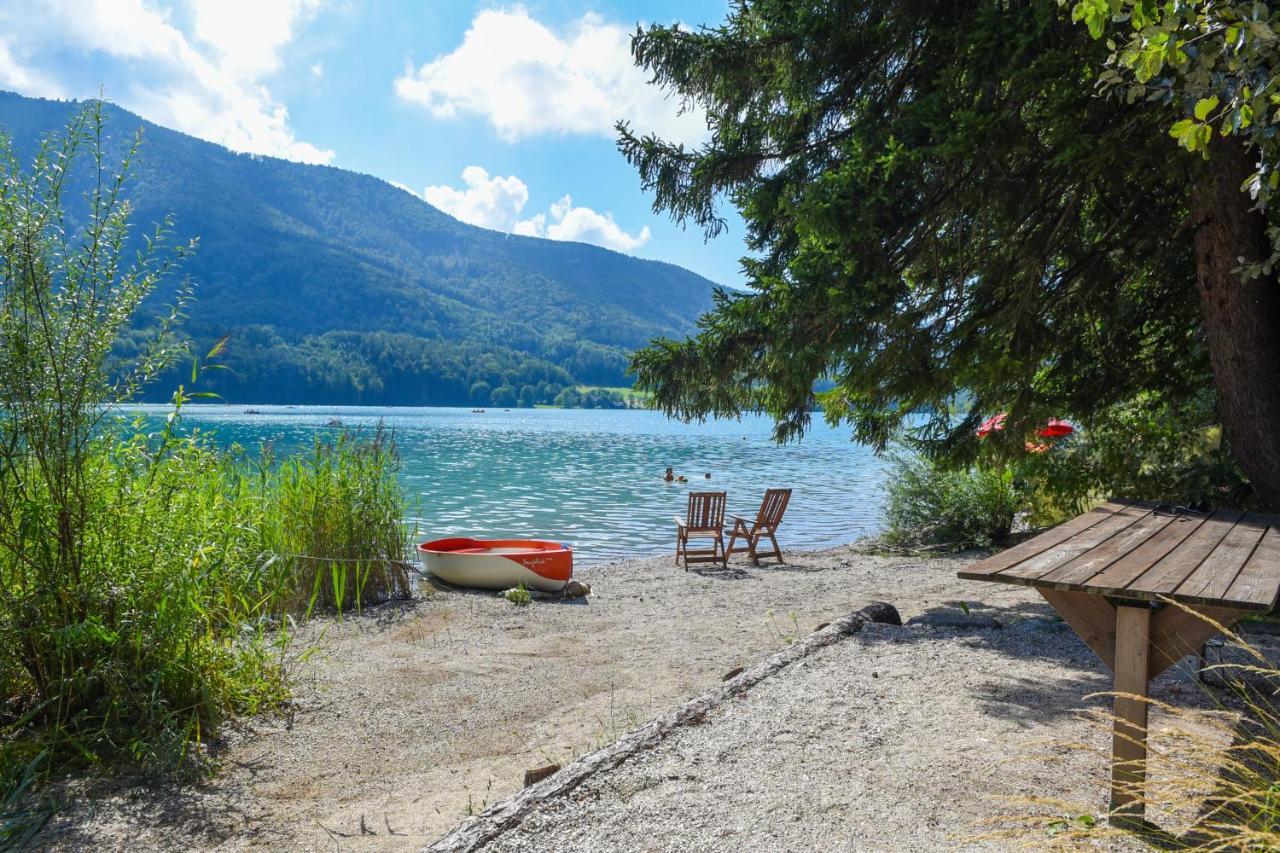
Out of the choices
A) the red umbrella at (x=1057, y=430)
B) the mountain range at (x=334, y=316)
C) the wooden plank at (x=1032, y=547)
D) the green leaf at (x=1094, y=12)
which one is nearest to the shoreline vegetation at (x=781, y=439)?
the green leaf at (x=1094, y=12)

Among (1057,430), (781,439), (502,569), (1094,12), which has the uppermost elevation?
(1094,12)

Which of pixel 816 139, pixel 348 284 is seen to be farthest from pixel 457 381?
pixel 816 139

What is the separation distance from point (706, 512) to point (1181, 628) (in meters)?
9.26

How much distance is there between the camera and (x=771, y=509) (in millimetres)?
11914

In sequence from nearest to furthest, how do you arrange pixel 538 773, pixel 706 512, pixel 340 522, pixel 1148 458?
pixel 538 773, pixel 1148 458, pixel 340 522, pixel 706 512

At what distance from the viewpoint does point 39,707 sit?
11.1 feet

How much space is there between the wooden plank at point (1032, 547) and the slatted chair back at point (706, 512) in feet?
24.0

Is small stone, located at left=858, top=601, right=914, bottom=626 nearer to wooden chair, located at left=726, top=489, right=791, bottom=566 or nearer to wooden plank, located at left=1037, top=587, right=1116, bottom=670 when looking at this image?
wooden plank, located at left=1037, top=587, right=1116, bottom=670

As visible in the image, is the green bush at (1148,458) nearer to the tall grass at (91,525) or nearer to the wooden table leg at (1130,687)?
the wooden table leg at (1130,687)

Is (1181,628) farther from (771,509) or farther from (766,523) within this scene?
(771,509)

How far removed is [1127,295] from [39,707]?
755 cm

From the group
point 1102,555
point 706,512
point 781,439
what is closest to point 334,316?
point 706,512

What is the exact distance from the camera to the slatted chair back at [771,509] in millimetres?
11734

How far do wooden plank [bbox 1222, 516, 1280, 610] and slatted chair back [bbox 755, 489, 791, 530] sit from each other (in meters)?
8.42
